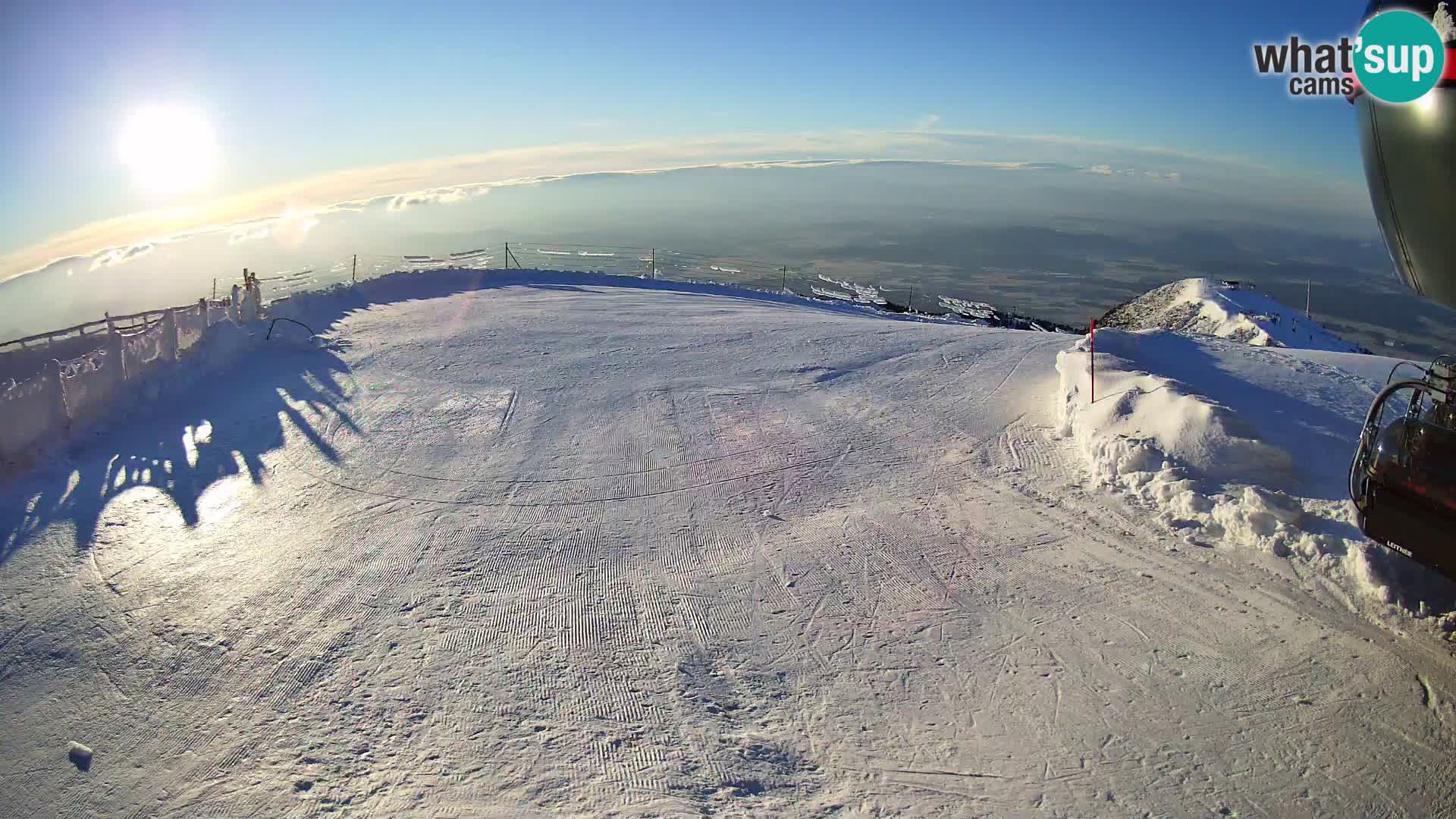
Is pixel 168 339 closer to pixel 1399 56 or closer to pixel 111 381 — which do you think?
pixel 111 381

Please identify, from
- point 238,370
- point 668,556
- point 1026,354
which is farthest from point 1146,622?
point 238,370

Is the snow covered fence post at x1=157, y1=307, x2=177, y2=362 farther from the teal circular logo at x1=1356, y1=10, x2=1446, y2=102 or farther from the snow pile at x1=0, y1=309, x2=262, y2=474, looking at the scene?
the teal circular logo at x1=1356, y1=10, x2=1446, y2=102

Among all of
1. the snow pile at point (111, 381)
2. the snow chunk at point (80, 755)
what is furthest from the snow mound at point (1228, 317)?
the snow chunk at point (80, 755)

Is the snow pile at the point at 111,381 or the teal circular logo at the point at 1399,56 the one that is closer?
the teal circular logo at the point at 1399,56

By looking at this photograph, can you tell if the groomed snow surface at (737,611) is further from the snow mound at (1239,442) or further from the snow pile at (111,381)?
the snow pile at (111,381)

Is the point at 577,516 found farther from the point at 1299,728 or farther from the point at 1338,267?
the point at 1338,267

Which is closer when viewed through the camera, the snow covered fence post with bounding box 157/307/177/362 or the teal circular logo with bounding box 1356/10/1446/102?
the teal circular logo with bounding box 1356/10/1446/102

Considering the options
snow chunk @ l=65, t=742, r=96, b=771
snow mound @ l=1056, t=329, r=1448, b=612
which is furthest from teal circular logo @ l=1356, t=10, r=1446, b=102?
snow chunk @ l=65, t=742, r=96, b=771

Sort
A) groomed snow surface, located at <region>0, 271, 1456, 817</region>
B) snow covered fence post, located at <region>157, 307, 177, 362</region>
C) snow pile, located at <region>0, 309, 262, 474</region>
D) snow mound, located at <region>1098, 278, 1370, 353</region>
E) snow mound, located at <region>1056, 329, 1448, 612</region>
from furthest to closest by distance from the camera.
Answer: snow mound, located at <region>1098, 278, 1370, 353</region> < snow covered fence post, located at <region>157, 307, 177, 362</region> < snow pile, located at <region>0, 309, 262, 474</region> < snow mound, located at <region>1056, 329, 1448, 612</region> < groomed snow surface, located at <region>0, 271, 1456, 817</region>
